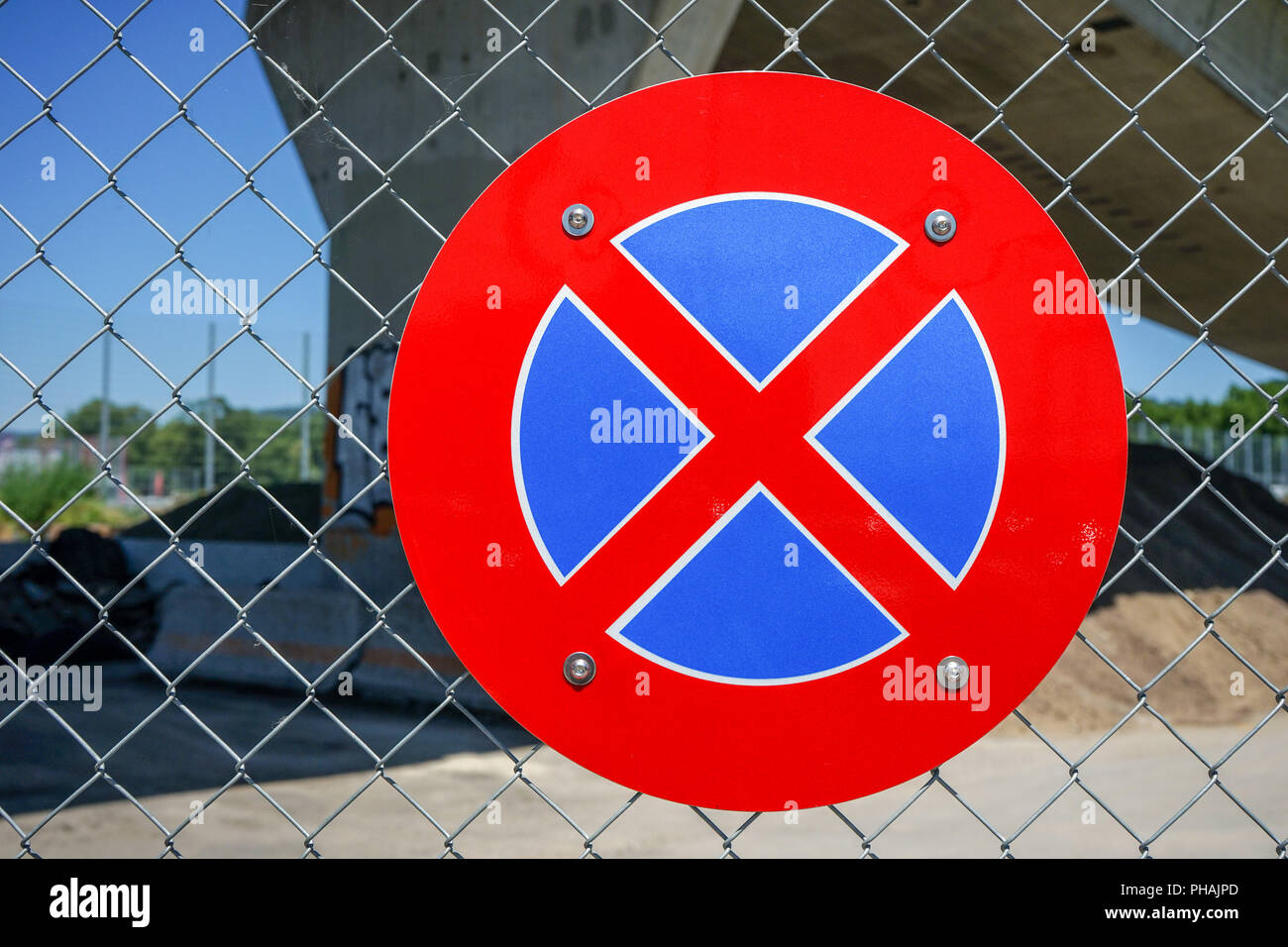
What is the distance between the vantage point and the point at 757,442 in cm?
121

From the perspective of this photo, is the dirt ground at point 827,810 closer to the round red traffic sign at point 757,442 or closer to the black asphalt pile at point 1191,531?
the black asphalt pile at point 1191,531

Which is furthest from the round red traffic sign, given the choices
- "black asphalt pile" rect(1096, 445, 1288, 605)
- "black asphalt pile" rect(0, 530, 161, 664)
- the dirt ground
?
"black asphalt pile" rect(0, 530, 161, 664)

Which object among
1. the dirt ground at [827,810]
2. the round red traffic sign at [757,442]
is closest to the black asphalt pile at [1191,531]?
the dirt ground at [827,810]

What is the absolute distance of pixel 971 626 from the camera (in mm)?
1250

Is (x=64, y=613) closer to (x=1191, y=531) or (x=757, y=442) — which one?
(x=757, y=442)

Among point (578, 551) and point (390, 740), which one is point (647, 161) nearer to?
point (578, 551)

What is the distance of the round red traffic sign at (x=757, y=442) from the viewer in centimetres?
122

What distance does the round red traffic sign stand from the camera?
122cm

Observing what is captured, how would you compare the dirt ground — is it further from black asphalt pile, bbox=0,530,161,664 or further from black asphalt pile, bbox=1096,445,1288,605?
black asphalt pile, bbox=0,530,161,664

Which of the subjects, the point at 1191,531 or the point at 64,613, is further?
the point at 1191,531

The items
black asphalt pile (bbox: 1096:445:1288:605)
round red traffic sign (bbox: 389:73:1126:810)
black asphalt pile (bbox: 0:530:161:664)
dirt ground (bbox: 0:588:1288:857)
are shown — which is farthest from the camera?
black asphalt pile (bbox: 1096:445:1288:605)

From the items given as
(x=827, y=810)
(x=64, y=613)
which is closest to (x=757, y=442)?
(x=827, y=810)
